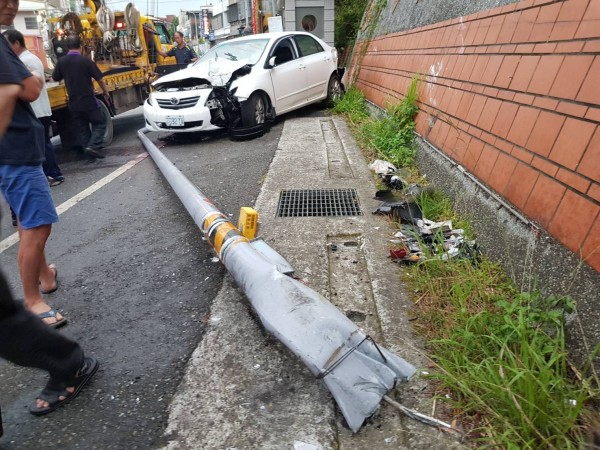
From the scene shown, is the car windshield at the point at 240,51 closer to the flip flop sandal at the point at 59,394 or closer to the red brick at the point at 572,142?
the red brick at the point at 572,142

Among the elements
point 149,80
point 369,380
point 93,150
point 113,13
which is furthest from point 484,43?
point 113,13

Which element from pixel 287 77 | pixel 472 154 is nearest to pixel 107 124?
pixel 287 77

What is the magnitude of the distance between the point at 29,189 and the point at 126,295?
3.06ft

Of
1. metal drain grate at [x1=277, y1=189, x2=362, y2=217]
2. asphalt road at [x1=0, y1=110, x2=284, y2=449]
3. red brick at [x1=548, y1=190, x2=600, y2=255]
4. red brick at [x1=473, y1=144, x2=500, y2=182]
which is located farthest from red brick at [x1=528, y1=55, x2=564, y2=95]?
→ asphalt road at [x1=0, y1=110, x2=284, y2=449]

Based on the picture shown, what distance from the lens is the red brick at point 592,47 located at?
6.89 ft

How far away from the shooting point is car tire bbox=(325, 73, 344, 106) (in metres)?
9.88

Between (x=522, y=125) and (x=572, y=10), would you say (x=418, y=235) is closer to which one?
(x=522, y=125)

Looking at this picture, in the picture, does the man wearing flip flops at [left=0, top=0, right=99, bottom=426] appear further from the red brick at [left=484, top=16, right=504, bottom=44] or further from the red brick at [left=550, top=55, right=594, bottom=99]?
the red brick at [left=484, top=16, right=504, bottom=44]

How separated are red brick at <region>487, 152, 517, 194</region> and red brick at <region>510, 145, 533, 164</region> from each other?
36 mm

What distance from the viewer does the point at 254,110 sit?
753 centimetres

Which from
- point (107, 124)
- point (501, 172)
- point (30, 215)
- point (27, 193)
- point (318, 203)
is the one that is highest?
point (501, 172)

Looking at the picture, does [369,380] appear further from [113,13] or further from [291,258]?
[113,13]

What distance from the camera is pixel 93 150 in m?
6.86

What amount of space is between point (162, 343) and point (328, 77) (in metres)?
8.34
